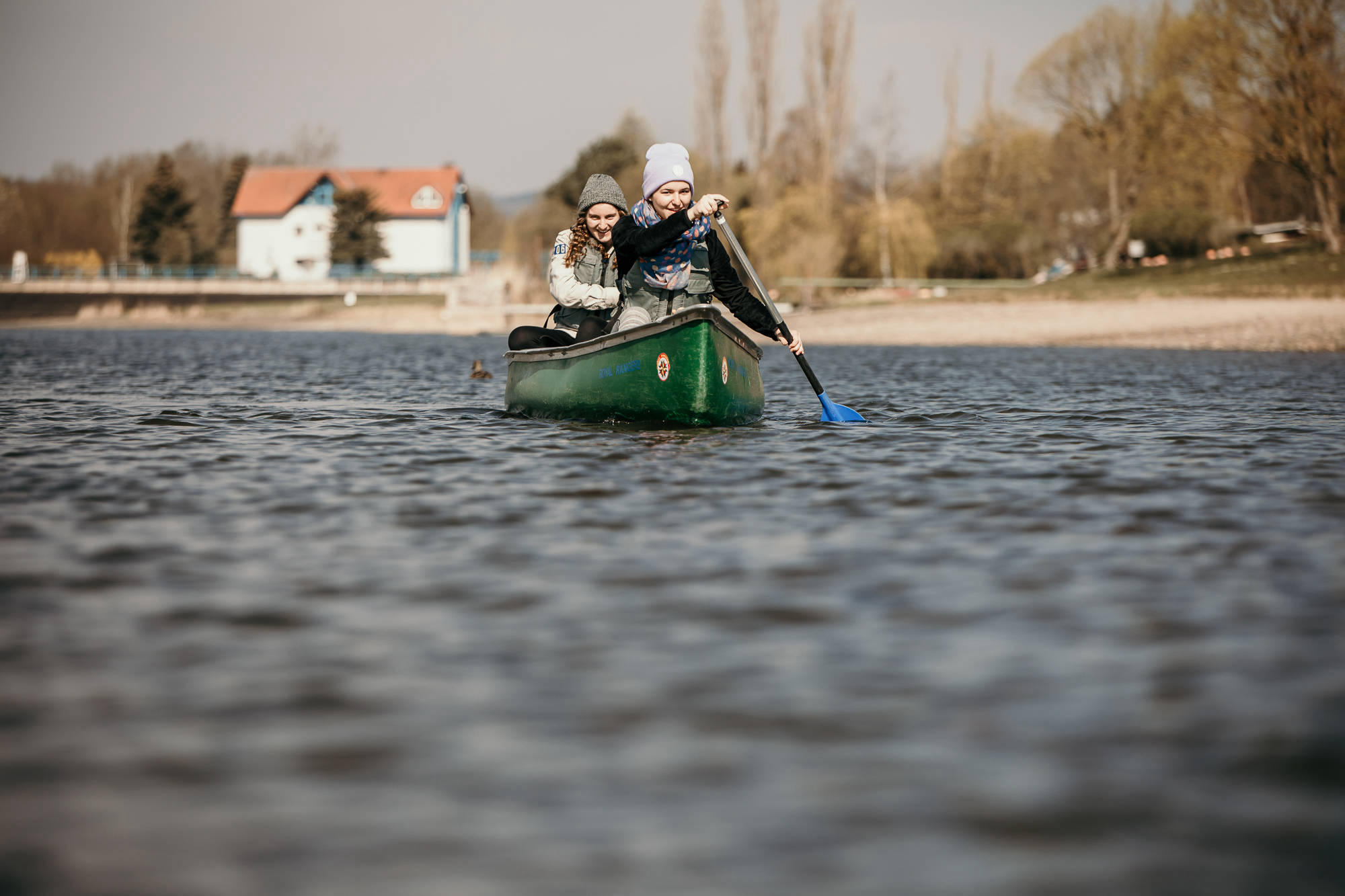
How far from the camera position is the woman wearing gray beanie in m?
10.3

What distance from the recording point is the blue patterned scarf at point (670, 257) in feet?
32.4

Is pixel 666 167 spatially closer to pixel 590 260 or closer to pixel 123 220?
pixel 590 260

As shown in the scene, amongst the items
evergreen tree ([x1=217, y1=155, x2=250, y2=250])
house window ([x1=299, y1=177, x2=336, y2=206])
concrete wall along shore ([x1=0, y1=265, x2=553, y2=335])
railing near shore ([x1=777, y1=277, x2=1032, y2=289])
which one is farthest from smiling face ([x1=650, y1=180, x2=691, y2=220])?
evergreen tree ([x1=217, y1=155, x2=250, y2=250])

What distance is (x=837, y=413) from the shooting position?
12156 millimetres

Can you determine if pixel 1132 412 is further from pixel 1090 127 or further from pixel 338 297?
pixel 338 297

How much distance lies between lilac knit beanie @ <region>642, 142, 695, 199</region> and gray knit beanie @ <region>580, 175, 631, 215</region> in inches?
20.6

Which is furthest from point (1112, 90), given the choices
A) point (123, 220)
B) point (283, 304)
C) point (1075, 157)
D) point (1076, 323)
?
point (123, 220)

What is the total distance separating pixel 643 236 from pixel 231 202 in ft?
294

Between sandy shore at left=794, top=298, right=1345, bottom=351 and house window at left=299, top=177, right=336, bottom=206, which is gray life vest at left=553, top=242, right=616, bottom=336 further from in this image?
house window at left=299, top=177, right=336, bottom=206

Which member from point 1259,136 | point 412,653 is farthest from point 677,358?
point 1259,136

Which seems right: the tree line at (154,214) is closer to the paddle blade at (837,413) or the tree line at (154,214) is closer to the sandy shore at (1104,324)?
the sandy shore at (1104,324)

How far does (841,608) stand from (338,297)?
64.6 meters

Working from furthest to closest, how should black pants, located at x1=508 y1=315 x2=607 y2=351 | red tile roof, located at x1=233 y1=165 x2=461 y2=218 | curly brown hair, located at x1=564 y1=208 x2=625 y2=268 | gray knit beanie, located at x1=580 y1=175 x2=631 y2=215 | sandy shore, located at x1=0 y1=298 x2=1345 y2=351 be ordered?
red tile roof, located at x1=233 y1=165 x2=461 y2=218 < sandy shore, located at x1=0 y1=298 x2=1345 y2=351 < black pants, located at x1=508 y1=315 x2=607 y2=351 < curly brown hair, located at x1=564 y1=208 x2=625 y2=268 < gray knit beanie, located at x1=580 y1=175 x2=631 y2=215

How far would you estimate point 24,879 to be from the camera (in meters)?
2.66
